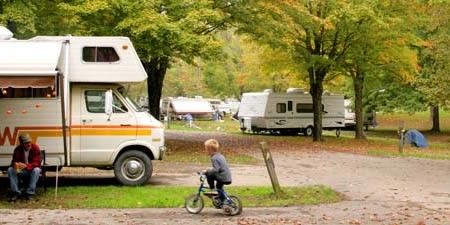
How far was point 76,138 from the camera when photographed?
42.7 ft

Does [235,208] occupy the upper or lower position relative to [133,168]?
lower

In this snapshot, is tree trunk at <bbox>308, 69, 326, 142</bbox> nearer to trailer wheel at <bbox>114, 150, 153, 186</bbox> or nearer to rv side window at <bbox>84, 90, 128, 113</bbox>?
trailer wheel at <bbox>114, 150, 153, 186</bbox>

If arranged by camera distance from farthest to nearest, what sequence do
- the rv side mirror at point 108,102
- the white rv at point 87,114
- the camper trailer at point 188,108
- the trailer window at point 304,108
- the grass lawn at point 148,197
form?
the camper trailer at point 188,108 → the trailer window at point 304,108 → the rv side mirror at point 108,102 → the white rv at point 87,114 → the grass lawn at point 148,197

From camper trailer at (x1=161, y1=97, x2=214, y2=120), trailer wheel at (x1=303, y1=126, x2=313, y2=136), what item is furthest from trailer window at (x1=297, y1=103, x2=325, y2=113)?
camper trailer at (x1=161, y1=97, x2=214, y2=120)

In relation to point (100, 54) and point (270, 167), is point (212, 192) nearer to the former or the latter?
point (270, 167)

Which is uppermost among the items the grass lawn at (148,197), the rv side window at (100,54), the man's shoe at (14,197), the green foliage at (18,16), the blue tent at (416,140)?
the green foliage at (18,16)

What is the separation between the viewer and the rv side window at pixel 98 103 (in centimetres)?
1322

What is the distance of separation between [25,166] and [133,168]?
2.50 m

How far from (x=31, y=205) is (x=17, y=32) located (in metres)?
9.90

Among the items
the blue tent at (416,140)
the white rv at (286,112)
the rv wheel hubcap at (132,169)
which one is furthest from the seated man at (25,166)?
the white rv at (286,112)

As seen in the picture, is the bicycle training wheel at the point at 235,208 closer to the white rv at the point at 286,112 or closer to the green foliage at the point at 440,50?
the green foliage at the point at 440,50

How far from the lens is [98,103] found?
13.3 m

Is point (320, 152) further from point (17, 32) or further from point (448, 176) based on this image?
point (17, 32)

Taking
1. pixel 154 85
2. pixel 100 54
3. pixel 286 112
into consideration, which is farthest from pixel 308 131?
pixel 100 54
